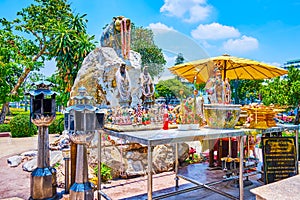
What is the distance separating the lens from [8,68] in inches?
455

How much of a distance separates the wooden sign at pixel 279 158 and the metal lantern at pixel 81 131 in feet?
7.83

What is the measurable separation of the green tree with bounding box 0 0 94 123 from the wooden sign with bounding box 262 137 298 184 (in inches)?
439

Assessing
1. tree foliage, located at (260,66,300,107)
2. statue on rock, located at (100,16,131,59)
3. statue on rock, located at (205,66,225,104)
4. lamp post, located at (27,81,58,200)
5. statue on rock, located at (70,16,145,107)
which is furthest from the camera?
tree foliage, located at (260,66,300,107)

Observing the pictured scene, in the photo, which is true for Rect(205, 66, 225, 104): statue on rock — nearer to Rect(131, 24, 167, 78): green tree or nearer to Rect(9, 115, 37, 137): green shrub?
Rect(131, 24, 167, 78): green tree

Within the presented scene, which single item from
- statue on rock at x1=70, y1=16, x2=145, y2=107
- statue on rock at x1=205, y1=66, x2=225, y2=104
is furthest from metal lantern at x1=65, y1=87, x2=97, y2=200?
statue on rock at x1=70, y1=16, x2=145, y2=107

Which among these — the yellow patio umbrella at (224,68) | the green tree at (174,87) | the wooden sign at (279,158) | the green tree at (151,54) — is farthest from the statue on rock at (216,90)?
the wooden sign at (279,158)

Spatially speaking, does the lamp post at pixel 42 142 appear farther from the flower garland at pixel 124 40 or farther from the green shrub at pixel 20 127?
the green shrub at pixel 20 127

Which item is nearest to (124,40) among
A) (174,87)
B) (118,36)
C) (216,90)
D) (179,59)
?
(118,36)

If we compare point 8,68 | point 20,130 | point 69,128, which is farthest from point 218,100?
point 8,68

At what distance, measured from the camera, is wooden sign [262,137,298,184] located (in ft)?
11.4

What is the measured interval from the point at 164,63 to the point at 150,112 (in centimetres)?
60

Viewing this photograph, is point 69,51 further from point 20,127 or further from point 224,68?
point 224,68

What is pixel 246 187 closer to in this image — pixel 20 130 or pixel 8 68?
pixel 20 130

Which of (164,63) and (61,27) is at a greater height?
(61,27)
